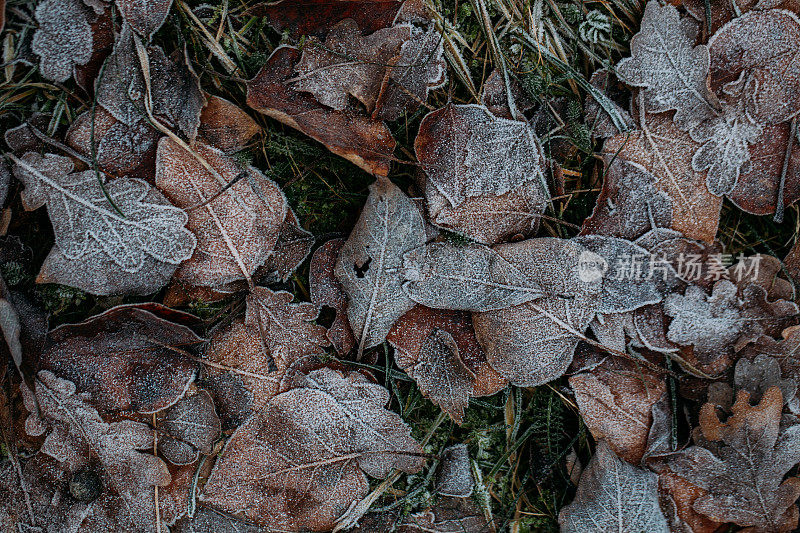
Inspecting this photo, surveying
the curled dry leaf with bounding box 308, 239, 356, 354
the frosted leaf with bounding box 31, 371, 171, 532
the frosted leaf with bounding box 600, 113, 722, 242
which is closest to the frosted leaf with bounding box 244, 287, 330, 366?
the curled dry leaf with bounding box 308, 239, 356, 354

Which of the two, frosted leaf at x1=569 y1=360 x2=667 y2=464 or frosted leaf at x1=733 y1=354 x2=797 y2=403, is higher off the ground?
frosted leaf at x1=733 y1=354 x2=797 y2=403

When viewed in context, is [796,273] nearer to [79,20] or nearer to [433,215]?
[433,215]

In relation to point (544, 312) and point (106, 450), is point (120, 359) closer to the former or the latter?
point (106, 450)

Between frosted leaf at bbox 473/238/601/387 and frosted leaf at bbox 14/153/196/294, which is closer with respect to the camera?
frosted leaf at bbox 14/153/196/294

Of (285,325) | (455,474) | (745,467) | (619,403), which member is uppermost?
(285,325)

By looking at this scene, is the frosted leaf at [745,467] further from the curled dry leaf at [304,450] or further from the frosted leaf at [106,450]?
the frosted leaf at [106,450]

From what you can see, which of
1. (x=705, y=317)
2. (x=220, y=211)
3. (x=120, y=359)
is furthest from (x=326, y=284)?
(x=705, y=317)

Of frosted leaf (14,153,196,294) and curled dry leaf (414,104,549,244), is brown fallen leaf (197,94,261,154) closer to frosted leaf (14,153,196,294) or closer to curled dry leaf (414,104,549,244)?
frosted leaf (14,153,196,294)
